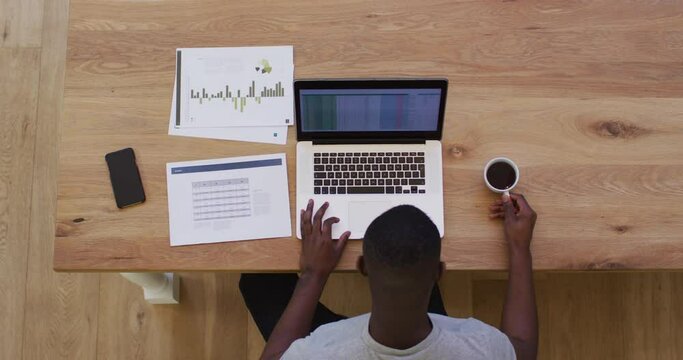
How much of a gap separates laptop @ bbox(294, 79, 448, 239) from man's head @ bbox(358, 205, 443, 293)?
0.27 meters

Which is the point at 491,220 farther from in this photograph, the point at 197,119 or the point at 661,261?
the point at 197,119

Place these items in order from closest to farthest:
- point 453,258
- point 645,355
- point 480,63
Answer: point 453,258 → point 480,63 → point 645,355

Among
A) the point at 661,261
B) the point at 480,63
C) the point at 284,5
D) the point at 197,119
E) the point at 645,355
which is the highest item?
the point at 284,5

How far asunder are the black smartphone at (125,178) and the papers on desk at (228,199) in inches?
2.5

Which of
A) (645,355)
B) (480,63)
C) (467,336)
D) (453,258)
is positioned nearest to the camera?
(467,336)

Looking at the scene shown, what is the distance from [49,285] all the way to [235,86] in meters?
1.03

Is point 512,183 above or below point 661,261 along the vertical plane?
above

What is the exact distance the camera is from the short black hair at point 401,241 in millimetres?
851

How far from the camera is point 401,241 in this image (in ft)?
2.80

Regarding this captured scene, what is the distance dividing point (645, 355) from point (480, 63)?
1108 mm

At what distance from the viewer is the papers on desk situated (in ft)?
3.81

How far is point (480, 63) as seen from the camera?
1241 mm

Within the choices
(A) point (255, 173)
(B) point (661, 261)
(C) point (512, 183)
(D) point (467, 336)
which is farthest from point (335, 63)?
(B) point (661, 261)

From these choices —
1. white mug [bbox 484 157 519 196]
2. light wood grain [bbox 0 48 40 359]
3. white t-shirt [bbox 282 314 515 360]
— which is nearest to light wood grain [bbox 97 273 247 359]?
light wood grain [bbox 0 48 40 359]
